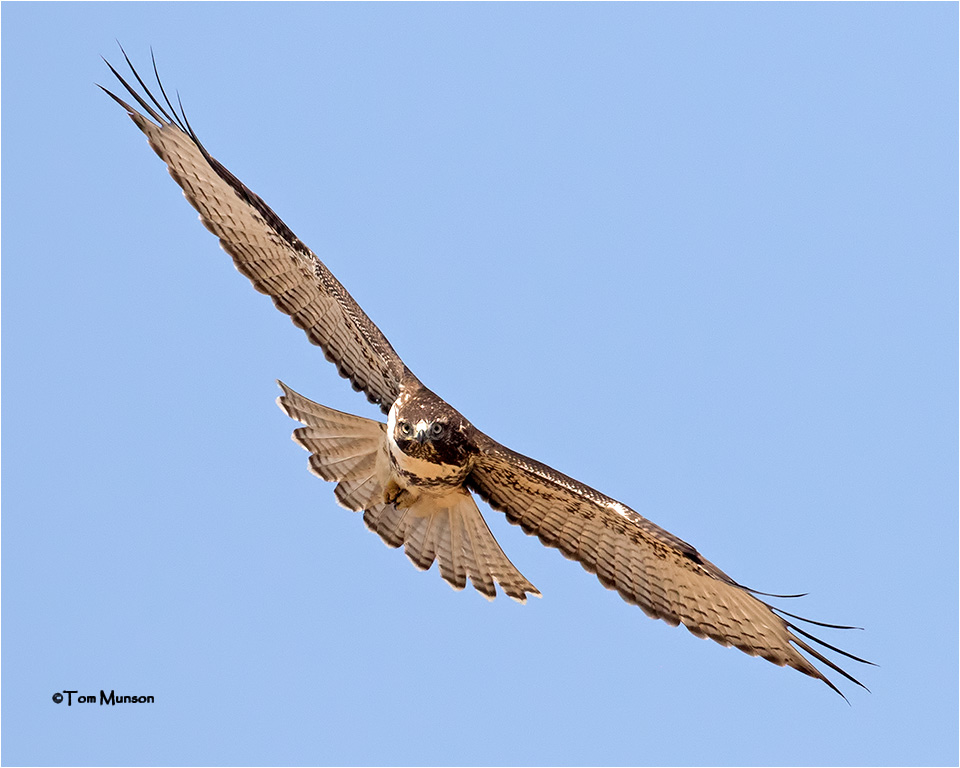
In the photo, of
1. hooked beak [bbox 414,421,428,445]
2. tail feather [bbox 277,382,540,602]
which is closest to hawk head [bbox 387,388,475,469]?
hooked beak [bbox 414,421,428,445]

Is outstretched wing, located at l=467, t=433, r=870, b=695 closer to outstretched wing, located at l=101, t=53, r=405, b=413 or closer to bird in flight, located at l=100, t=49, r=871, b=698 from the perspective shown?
bird in flight, located at l=100, t=49, r=871, b=698

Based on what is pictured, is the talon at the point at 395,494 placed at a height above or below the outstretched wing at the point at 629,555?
above

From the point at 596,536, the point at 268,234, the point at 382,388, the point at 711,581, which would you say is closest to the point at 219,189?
the point at 268,234

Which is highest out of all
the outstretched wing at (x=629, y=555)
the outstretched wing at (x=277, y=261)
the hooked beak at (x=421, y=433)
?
the outstretched wing at (x=277, y=261)

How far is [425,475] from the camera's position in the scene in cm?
1002

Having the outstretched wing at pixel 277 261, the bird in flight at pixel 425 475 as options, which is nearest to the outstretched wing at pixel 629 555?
the bird in flight at pixel 425 475

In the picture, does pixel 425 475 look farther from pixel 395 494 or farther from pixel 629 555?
pixel 629 555

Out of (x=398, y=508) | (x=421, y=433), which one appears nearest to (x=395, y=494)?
(x=398, y=508)

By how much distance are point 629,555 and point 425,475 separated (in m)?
1.30

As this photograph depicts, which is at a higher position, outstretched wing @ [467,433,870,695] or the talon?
the talon

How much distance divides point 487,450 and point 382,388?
87 cm

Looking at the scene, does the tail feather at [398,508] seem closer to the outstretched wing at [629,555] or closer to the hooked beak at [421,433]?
the outstretched wing at [629,555]

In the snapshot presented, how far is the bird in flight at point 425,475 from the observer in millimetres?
9867

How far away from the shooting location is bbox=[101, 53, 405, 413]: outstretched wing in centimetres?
1002
